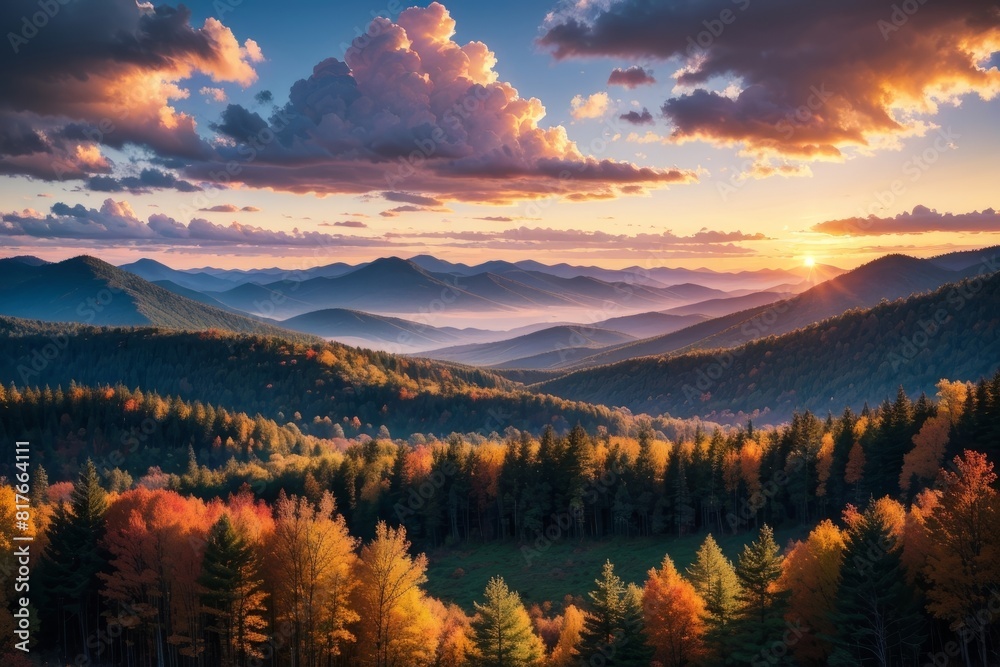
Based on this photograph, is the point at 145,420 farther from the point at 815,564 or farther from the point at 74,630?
the point at 815,564

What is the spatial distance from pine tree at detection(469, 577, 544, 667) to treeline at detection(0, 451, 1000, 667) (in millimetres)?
93

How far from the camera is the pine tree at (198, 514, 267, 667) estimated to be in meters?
51.7

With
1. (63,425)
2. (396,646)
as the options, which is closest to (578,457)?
(396,646)

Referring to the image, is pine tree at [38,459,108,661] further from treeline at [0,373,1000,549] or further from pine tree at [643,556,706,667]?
pine tree at [643,556,706,667]

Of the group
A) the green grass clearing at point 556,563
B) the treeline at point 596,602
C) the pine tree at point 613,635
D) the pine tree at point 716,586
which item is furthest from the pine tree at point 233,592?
the green grass clearing at point 556,563

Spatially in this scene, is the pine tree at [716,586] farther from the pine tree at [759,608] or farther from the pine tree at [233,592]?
the pine tree at [233,592]

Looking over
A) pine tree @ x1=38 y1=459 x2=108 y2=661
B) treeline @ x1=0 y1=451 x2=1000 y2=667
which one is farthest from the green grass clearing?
pine tree @ x1=38 y1=459 x2=108 y2=661

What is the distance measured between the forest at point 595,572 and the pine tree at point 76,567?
0.76ft

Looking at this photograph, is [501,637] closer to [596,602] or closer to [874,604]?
[596,602]

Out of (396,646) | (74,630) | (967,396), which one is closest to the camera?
(396,646)

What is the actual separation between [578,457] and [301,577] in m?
60.6

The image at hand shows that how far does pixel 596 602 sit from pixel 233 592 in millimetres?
27408

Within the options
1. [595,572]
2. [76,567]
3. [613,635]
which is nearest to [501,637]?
[613,635]

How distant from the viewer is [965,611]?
4397 cm
